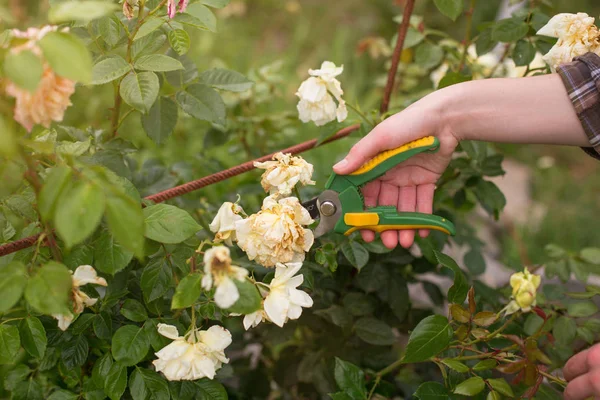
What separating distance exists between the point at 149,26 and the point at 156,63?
0.06 metres

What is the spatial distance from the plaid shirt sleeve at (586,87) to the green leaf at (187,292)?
0.76m

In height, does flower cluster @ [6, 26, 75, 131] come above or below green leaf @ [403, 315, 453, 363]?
above

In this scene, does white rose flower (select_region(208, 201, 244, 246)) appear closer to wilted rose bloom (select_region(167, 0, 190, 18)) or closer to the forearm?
wilted rose bloom (select_region(167, 0, 190, 18))

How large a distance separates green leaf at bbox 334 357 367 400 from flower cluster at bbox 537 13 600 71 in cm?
69

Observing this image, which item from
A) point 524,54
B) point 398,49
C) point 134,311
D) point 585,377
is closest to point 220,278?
point 134,311

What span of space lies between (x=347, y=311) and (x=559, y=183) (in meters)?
2.14

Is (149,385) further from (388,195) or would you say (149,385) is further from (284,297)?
(388,195)

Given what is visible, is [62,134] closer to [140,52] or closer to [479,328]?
[140,52]

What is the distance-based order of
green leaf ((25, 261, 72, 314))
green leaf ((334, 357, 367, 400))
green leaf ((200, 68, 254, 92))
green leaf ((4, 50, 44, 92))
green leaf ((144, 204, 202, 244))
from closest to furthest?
green leaf ((4, 50, 44, 92)) < green leaf ((25, 261, 72, 314)) < green leaf ((144, 204, 202, 244)) < green leaf ((334, 357, 367, 400)) < green leaf ((200, 68, 254, 92))

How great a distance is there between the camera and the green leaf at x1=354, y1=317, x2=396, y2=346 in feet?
4.06

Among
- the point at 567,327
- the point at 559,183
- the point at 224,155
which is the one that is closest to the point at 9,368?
the point at 567,327

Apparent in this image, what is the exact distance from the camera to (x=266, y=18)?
4227 millimetres

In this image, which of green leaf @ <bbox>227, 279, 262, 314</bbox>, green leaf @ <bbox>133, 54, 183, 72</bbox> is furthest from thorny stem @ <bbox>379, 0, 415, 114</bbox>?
green leaf @ <bbox>227, 279, 262, 314</bbox>

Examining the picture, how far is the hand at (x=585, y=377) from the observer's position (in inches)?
38.7
